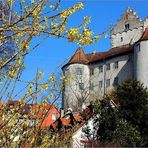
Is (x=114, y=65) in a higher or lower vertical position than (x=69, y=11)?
higher

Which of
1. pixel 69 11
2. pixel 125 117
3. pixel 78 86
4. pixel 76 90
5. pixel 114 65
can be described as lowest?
pixel 125 117

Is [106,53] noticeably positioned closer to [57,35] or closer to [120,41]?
[120,41]

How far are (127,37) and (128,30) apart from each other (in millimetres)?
1213

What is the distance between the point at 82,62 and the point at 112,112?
4080cm

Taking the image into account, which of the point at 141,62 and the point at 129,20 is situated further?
the point at 129,20

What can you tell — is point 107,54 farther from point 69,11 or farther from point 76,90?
point 69,11

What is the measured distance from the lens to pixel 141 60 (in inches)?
2313

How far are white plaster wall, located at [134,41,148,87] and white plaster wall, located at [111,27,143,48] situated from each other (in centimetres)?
649

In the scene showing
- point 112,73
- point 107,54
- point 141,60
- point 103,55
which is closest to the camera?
point 141,60

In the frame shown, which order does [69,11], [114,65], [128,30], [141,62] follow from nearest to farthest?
[69,11] → [141,62] → [114,65] → [128,30]

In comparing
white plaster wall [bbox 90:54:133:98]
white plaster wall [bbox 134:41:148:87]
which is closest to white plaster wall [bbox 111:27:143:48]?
white plaster wall [bbox 90:54:133:98]

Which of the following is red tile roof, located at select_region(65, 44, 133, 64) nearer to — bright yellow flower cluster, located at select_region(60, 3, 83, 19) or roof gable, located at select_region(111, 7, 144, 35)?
roof gable, located at select_region(111, 7, 144, 35)

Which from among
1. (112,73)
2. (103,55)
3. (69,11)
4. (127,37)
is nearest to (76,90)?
(112,73)

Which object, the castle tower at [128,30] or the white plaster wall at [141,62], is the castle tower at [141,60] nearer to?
the white plaster wall at [141,62]
